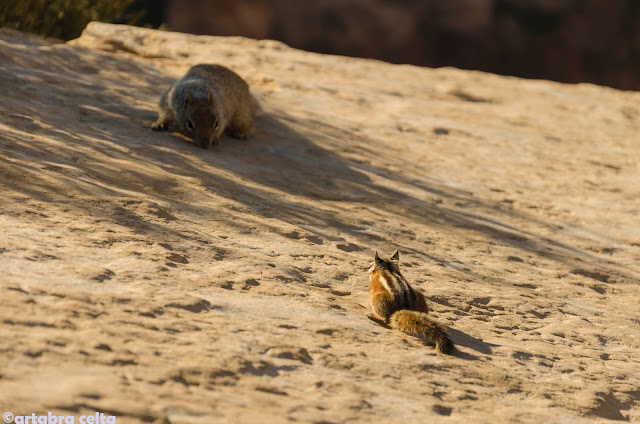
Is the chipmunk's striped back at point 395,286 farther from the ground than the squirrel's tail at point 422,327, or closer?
farther from the ground

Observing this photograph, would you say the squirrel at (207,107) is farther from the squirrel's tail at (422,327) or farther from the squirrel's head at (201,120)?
the squirrel's tail at (422,327)

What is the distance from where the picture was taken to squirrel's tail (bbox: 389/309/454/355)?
13.2ft

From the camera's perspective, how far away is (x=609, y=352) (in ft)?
15.2

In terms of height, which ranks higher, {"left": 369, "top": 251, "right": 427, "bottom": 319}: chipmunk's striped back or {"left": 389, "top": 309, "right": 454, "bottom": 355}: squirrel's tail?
{"left": 369, "top": 251, "right": 427, "bottom": 319}: chipmunk's striped back

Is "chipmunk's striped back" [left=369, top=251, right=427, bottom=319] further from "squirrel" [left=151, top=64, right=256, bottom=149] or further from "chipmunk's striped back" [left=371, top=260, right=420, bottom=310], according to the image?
"squirrel" [left=151, top=64, right=256, bottom=149]

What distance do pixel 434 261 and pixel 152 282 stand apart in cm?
235

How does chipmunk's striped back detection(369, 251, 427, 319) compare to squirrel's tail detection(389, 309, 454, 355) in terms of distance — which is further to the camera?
chipmunk's striped back detection(369, 251, 427, 319)

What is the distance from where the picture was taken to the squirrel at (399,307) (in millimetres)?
4051

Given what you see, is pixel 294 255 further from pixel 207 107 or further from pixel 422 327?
pixel 207 107

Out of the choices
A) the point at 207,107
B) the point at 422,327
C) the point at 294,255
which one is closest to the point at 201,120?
the point at 207,107

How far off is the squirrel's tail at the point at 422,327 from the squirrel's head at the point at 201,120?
11.3 feet

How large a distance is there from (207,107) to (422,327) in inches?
154

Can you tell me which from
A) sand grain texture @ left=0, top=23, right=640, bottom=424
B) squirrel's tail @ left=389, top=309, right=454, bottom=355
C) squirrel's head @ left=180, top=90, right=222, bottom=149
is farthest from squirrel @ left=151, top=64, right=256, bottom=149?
squirrel's tail @ left=389, top=309, right=454, bottom=355

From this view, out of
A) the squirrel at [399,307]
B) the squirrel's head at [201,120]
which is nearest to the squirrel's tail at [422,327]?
the squirrel at [399,307]
